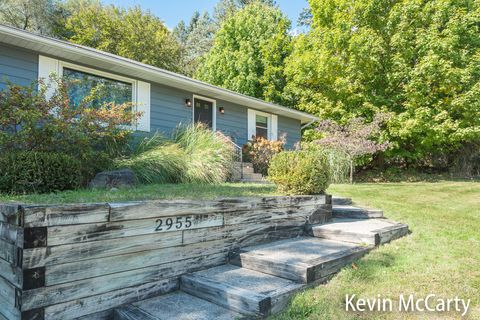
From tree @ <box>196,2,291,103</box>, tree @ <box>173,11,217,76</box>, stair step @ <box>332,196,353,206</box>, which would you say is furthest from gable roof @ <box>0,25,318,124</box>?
tree @ <box>173,11,217,76</box>

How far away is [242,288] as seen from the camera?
8.18 feet

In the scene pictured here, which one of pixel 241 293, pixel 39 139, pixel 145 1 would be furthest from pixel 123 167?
pixel 145 1

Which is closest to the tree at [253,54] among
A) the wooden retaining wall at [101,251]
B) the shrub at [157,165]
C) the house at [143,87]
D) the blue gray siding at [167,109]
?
the house at [143,87]

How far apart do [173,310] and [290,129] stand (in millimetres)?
11320

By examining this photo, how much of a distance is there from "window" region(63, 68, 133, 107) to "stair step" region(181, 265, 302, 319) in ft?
17.0

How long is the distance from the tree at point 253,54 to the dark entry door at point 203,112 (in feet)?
23.3

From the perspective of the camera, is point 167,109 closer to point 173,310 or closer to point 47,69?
point 47,69

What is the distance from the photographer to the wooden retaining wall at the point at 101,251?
2.01m

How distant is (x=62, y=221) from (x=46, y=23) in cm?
1978

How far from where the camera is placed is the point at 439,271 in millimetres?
2943

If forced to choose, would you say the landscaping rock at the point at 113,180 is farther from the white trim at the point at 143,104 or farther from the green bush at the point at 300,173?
the white trim at the point at 143,104

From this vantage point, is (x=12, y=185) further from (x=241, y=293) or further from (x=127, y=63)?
(x=127, y=63)

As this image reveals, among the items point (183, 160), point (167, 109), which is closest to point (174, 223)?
point (183, 160)

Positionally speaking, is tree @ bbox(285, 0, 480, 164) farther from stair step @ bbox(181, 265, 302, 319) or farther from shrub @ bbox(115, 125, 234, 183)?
stair step @ bbox(181, 265, 302, 319)
